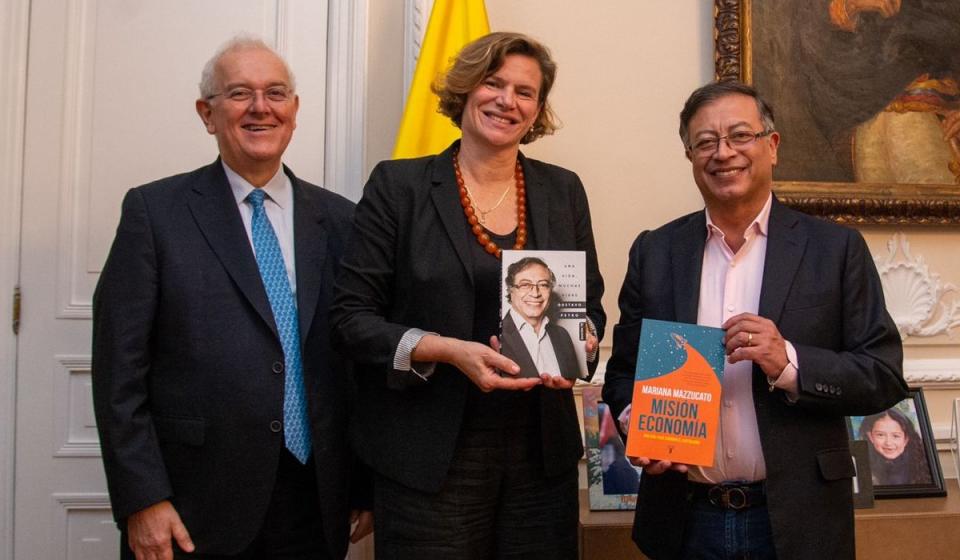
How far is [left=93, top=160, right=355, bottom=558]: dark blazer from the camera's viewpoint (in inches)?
78.0

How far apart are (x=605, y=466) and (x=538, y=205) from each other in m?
1.20

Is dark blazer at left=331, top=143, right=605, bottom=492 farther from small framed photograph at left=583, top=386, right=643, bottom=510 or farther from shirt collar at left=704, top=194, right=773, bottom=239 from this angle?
small framed photograph at left=583, top=386, right=643, bottom=510

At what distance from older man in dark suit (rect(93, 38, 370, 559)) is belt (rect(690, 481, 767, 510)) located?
0.90 meters

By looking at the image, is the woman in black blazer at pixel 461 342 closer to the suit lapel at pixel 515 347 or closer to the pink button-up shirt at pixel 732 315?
the suit lapel at pixel 515 347

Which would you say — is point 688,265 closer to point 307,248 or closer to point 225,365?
point 307,248

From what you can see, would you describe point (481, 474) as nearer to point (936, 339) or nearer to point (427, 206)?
point (427, 206)

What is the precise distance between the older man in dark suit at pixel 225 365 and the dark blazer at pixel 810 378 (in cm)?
79

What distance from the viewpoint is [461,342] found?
1.82 m

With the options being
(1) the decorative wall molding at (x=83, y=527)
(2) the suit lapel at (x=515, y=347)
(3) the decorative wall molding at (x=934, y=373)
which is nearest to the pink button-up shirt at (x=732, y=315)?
(2) the suit lapel at (x=515, y=347)

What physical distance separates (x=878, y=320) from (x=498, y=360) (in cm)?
83

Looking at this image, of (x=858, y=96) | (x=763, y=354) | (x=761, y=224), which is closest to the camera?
(x=763, y=354)

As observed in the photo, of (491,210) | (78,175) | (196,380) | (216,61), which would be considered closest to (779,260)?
(491,210)

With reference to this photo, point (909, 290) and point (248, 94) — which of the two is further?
point (909, 290)

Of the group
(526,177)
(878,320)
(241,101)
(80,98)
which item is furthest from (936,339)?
(80,98)
